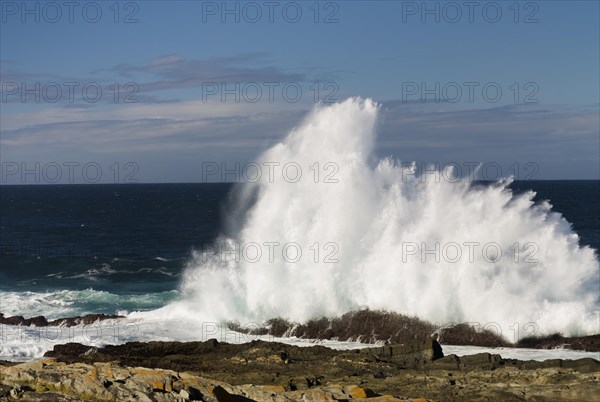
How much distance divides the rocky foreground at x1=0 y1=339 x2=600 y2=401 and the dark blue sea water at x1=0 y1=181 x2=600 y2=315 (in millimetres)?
16656

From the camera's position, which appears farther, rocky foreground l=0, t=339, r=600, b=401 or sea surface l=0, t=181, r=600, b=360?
sea surface l=0, t=181, r=600, b=360

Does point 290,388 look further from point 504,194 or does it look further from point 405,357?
point 504,194

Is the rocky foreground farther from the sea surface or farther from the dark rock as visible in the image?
the dark rock

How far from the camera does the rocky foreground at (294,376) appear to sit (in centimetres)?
1855

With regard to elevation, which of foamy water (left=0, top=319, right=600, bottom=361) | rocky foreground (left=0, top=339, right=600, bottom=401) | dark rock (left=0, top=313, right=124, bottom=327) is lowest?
rocky foreground (left=0, top=339, right=600, bottom=401)

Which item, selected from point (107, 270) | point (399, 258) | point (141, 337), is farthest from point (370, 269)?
point (107, 270)

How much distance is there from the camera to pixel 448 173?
38125 millimetres

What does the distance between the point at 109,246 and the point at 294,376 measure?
174ft

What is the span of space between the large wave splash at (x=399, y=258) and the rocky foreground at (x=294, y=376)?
8711 millimetres

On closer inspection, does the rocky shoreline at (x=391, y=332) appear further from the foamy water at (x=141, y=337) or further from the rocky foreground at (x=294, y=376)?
the rocky foreground at (x=294, y=376)

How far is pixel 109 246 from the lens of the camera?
71625 mm

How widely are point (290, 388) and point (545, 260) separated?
19772mm

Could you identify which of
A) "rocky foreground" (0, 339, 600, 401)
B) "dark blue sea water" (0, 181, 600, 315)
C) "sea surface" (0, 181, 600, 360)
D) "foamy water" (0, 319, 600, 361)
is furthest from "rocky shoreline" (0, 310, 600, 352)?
"dark blue sea water" (0, 181, 600, 315)

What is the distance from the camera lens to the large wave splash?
32.8 metres
